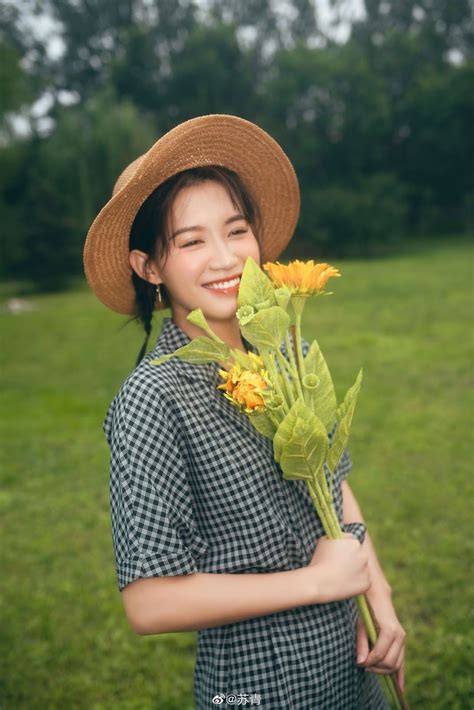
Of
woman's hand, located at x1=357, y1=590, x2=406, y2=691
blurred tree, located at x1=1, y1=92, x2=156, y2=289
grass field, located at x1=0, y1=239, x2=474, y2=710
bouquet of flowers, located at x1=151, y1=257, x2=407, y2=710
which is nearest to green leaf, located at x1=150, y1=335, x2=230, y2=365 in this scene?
bouquet of flowers, located at x1=151, y1=257, x2=407, y2=710

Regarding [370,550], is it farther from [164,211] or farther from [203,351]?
[164,211]

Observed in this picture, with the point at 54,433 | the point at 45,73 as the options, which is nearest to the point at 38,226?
the point at 54,433

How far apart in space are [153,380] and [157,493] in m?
0.22

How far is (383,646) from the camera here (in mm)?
1448

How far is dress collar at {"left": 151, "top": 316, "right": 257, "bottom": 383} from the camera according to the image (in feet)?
4.84

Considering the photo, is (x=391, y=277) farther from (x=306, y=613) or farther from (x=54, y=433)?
(x=306, y=613)

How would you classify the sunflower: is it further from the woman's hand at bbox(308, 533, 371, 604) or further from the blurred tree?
the blurred tree

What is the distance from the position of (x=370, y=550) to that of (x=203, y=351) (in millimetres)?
691

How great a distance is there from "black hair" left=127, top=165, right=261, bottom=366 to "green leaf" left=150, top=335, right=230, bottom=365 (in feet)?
0.84

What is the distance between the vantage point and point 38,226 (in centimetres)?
1966

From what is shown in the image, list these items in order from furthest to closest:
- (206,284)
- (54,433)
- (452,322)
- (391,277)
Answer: (391,277) < (452,322) < (54,433) < (206,284)

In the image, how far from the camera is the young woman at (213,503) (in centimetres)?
130

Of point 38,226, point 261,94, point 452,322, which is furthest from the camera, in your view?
point 261,94

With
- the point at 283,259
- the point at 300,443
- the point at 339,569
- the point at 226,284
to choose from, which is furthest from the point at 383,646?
the point at 283,259
